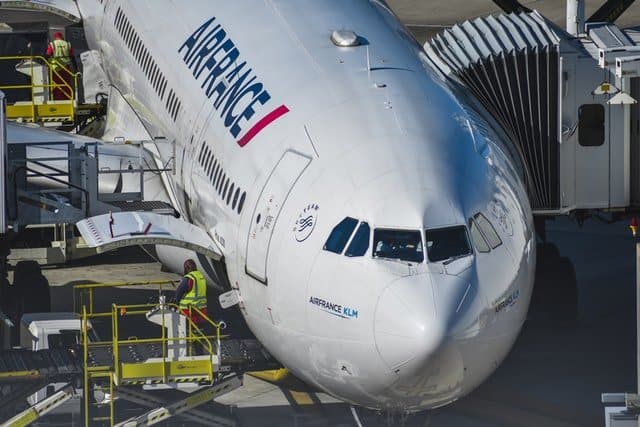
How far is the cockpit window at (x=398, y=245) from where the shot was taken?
15.8 m

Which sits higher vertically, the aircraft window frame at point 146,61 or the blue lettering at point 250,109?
the aircraft window frame at point 146,61

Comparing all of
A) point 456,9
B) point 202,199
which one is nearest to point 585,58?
point 202,199

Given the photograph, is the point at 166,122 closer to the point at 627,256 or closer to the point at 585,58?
the point at 585,58

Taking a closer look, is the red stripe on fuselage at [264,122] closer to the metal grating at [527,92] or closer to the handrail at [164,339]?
the handrail at [164,339]

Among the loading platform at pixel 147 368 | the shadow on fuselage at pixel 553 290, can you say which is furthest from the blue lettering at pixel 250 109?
the shadow on fuselage at pixel 553 290

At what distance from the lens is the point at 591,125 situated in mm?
23266

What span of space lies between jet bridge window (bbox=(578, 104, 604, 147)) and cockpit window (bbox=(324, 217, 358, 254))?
315 inches

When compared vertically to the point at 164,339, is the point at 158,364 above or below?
below

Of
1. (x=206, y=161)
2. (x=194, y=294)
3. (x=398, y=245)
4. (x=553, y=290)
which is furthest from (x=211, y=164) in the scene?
(x=553, y=290)

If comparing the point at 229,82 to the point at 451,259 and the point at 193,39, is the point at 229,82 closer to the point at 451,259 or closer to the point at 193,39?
the point at 193,39

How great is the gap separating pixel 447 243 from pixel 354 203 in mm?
1146

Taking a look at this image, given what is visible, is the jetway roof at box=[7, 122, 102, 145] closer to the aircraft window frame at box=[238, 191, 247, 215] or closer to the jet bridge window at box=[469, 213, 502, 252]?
the aircraft window frame at box=[238, 191, 247, 215]

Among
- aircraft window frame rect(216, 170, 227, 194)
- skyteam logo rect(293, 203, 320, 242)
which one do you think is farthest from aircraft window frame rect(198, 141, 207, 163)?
skyteam logo rect(293, 203, 320, 242)

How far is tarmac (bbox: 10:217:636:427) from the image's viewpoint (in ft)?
69.1
